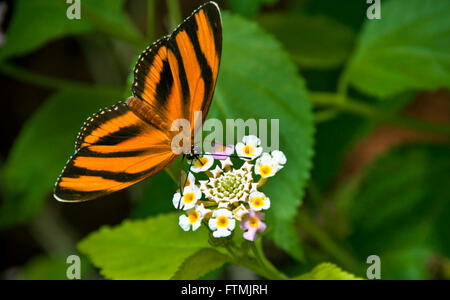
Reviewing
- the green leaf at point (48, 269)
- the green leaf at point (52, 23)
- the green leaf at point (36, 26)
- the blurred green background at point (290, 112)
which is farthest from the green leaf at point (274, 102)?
the green leaf at point (48, 269)

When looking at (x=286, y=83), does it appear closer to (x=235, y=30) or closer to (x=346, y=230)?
(x=235, y=30)

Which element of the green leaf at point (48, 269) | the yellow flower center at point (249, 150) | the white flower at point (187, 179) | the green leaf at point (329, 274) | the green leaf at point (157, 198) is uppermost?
the green leaf at point (157, 198)

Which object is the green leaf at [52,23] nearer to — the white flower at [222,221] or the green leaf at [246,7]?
the green leaf at [246,7]

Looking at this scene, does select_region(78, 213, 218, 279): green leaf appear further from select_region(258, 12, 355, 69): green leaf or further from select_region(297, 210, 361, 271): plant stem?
select_region(258, 12, 355, 69): green leaf

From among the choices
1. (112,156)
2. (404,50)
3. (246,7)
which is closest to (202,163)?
(112,156)

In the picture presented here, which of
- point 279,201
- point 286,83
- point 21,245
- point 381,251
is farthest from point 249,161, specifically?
point 21,245

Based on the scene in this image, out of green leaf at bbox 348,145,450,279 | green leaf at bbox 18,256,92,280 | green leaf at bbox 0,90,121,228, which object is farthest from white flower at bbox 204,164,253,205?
green leaf at bbox 18,256,92,280

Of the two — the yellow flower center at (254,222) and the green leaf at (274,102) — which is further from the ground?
the green leaf at (274,102)
